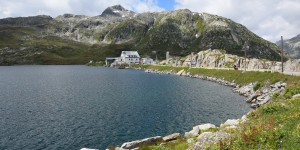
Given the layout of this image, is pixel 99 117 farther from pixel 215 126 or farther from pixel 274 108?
pixel 274 108

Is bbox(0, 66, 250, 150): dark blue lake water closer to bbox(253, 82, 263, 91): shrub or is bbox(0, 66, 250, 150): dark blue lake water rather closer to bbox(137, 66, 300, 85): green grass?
bbox(253, 82, 263, 91): shrub

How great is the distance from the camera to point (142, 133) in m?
45.6

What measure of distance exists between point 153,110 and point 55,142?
27.9 metres

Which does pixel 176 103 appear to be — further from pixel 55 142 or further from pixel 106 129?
pixel 55 142

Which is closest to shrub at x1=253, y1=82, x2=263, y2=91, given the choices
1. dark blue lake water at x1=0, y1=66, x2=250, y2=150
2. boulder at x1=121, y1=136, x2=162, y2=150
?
dark blue lake water at x1=0, y1=66, x2=250, y2=150

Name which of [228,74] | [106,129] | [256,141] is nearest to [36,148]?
[106,129]

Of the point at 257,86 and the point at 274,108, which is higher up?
the point at 274,108

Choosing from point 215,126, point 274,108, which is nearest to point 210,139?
point 274,108

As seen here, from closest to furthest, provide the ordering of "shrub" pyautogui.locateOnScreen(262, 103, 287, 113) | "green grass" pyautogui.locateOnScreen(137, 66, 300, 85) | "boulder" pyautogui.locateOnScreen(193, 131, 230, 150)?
1. "boulder" pyautogui.locateOnScreen(193, 131, 230, 150)
2. "shrub" pyautogui.locateOnScreen(262, 103, 287, 113)
3. "green grass" pyautogui.locateOnScreen(137, 66, 300, 85)

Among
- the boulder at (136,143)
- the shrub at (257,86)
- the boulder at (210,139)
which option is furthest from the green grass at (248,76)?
the boulder at (210,139)

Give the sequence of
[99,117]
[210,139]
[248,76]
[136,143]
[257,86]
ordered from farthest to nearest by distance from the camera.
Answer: [248,76] → [257,86] → [99,117] → [136,143] → [210,139]

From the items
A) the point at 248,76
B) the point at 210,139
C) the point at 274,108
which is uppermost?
the point at 248,76

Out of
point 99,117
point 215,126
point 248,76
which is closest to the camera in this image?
point 215,126

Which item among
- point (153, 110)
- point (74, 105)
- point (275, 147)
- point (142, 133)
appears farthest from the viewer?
point (74, 105)
